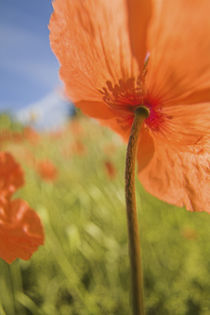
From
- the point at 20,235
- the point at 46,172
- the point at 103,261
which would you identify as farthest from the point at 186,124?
the point at 46,172

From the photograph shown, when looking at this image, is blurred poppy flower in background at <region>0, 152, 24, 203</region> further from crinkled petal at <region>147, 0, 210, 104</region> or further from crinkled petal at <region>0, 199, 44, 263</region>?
crinkled petal at <region>147, 0, 210, 104</region>

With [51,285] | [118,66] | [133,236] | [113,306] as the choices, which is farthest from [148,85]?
[51,285]

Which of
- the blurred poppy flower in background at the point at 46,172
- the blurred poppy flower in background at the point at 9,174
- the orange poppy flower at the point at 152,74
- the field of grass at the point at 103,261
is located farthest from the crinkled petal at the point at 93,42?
the blurred poppy flower in background at the point at 46,172

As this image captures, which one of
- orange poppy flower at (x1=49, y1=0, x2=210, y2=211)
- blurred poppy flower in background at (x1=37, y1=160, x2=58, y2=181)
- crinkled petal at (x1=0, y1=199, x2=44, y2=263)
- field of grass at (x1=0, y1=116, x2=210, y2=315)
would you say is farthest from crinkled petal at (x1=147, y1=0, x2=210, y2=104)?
blurred poppy flower in background at (x1=37, y1=160, x2=58, y2=181)

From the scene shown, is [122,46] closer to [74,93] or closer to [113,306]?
[74,93]

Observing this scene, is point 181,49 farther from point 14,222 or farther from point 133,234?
point 14,222

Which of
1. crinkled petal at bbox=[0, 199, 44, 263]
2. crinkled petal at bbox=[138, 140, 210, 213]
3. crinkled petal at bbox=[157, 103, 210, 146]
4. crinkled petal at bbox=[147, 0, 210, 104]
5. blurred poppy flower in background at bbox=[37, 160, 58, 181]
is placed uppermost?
crinkled petal at bbox=[147, 0, 210, 104]
